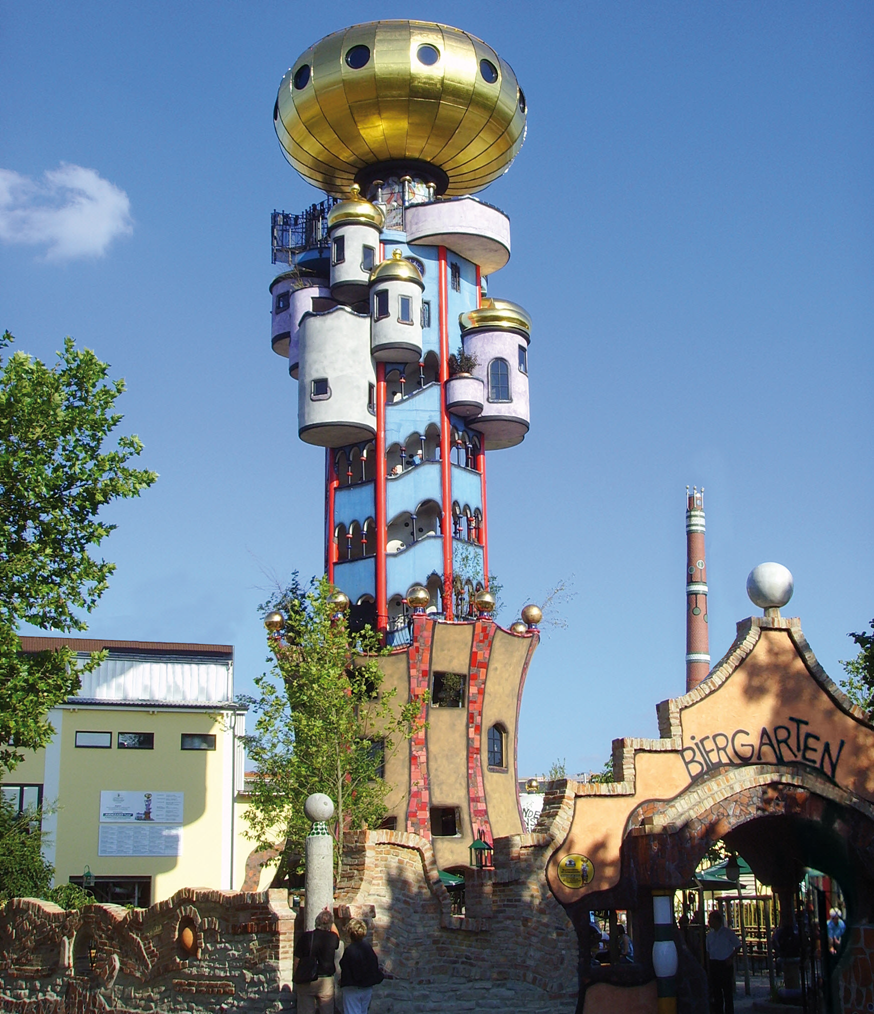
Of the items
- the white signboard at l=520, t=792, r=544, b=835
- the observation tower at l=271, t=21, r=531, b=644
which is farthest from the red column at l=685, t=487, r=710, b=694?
the observation tower at l=271, t=21, r=531, b=644

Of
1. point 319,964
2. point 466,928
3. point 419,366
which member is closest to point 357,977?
point 319,964

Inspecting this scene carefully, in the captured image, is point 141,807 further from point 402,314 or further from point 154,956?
point 154,956

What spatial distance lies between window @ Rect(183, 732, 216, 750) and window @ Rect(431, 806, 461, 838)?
5724mm

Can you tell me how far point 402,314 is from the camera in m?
32.3

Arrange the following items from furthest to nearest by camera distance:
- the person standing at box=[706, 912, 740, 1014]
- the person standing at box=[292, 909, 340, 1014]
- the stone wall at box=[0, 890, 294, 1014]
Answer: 1. the person standing at box=[706, 912, 740, 1014]
2. the stone wall at box=[0, 890, 294, 1014]
3. the person standing at box=[292, 909, 340, 1014]

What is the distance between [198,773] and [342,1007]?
1997 centimetres

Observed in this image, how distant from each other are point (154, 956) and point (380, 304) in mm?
20227

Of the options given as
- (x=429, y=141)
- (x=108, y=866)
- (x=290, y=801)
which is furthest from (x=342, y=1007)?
(x=429, y=141)

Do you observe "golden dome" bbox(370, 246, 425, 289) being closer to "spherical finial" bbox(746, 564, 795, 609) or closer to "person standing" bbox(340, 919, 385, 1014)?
"spherical finial" bbox(746, 564, 795, 609)

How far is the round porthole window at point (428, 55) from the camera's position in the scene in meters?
33.1

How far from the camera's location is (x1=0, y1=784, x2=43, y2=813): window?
2934 cm

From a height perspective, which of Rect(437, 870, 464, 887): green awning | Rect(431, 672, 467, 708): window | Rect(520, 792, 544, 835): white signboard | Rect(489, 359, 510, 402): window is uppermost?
Rect(489, 359, 510, 402): window

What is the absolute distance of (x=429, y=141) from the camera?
3431 centimetres

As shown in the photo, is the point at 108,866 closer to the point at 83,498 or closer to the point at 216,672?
the point at 216,672
